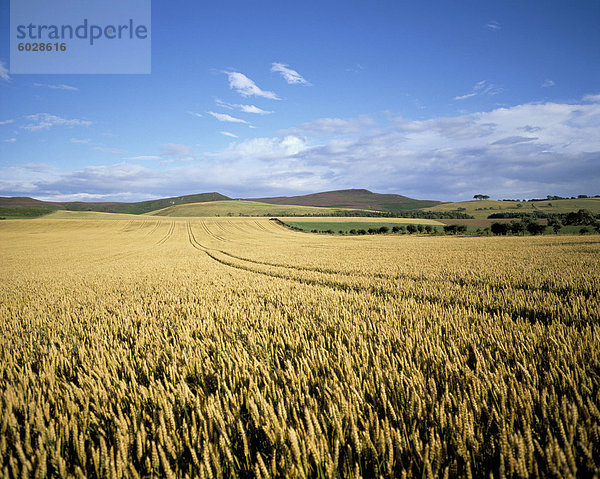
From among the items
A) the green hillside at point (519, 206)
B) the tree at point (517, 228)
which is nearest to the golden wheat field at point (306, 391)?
the tree at point (517, 228)

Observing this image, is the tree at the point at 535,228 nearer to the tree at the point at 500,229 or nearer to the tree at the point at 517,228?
the tree at the point at 517,228

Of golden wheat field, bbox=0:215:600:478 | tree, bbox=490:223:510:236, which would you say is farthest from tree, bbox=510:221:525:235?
golden wheat field, bbox=0:215:600:478

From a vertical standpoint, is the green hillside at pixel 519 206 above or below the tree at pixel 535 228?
above

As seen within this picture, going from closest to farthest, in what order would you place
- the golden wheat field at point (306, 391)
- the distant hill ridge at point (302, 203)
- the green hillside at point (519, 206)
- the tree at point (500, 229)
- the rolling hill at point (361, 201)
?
the golden wheat field at point (306, 391) < the tree at point (500, 229) < the green hillside at point (519, 206) < the rolling hill at point (361, 201) < the distant hill ridge at point (302, 203)

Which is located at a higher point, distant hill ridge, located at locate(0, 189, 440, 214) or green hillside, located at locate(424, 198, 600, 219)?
distant hill ridge, located at locate(0, 189, 440, 214)

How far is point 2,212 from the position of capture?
9869 cm

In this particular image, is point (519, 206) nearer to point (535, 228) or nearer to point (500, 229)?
point (500, 229)

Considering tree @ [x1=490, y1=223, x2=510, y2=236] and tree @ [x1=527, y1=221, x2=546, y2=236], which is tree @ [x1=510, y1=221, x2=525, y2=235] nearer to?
tree @ [x1=490, y1=223, x2=510, y2=236]

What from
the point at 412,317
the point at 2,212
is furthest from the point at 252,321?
the point at 2,212

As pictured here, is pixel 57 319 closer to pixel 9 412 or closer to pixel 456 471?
pixel 9 412

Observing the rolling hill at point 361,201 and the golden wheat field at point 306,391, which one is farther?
the rolling hill at point 361,201

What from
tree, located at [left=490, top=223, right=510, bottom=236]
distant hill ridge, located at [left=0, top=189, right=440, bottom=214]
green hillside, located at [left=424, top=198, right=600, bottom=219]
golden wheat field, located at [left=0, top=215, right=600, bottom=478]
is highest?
distant hill ridge, located at [left=0, top=189, right=440, bottom=214]

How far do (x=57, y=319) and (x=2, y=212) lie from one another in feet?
450

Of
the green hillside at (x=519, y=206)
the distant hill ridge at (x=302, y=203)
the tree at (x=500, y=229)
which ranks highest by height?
the distant hill ridge at (x=302, y=203)
